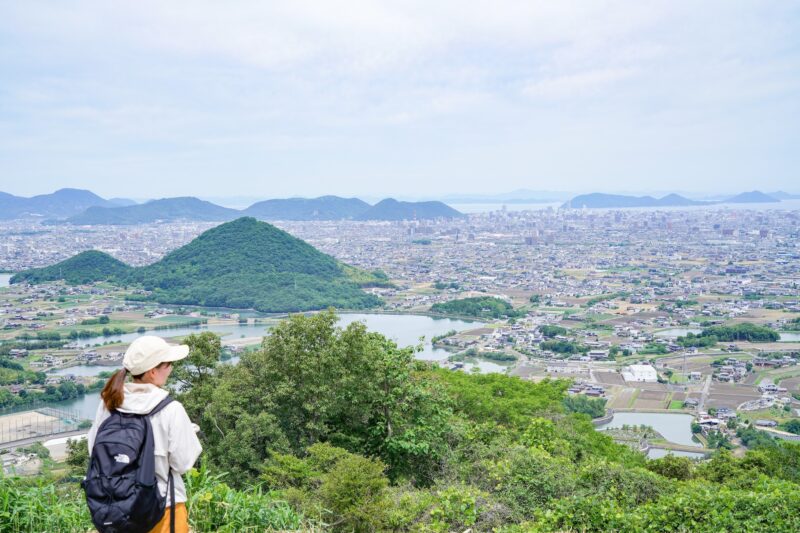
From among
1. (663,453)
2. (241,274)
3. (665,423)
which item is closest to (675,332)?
(665,423)

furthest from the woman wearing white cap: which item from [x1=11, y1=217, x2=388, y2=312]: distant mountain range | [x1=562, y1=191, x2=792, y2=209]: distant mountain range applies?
[x1=562, y1=191, x2=792, y2=209]: distant mountain range

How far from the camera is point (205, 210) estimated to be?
9125 cm

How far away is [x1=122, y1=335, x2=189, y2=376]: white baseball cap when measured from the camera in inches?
57.2

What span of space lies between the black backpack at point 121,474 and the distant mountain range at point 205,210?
83764 millimetres

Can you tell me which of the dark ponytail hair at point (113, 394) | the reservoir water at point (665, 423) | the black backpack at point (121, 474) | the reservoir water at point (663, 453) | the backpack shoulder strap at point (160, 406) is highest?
the dark ponytail hair at point (113, 394)

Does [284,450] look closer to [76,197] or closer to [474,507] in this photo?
[474,507]

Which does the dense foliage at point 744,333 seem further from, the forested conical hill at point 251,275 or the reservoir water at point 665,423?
the forested conical hill at point 251,275

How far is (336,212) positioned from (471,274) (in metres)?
56.4

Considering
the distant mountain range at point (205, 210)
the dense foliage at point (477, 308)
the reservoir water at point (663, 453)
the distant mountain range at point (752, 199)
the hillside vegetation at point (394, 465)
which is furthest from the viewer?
the distant mountain range at point (752, 199)

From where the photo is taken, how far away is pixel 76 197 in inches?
4031

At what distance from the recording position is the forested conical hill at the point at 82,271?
111 ft

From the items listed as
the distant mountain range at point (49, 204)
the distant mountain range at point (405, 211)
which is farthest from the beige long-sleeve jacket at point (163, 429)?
the distant mountain range at point (49, 204)

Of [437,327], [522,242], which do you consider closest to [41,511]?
[437,327]

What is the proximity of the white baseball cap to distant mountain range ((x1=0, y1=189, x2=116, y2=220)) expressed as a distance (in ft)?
326
